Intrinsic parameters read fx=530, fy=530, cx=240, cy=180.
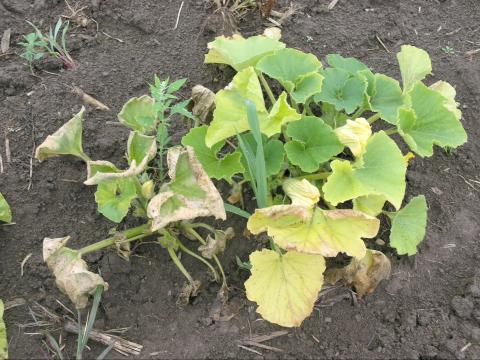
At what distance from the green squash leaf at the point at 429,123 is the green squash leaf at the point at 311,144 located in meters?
0.26

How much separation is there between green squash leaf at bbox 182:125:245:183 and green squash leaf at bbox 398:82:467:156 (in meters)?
0.60

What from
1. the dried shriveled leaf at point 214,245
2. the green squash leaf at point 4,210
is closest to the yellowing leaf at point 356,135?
the dried shriveled leaf at point 214,245

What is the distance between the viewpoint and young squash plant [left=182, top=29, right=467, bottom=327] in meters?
1.67

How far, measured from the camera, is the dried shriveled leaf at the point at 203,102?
2.04 m

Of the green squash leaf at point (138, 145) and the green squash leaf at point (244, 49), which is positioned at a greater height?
the green squash leaf at point (244, 49)

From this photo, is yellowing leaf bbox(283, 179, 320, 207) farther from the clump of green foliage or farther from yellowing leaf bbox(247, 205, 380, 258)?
the clump of green foliage

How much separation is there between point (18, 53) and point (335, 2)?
5.10 ft

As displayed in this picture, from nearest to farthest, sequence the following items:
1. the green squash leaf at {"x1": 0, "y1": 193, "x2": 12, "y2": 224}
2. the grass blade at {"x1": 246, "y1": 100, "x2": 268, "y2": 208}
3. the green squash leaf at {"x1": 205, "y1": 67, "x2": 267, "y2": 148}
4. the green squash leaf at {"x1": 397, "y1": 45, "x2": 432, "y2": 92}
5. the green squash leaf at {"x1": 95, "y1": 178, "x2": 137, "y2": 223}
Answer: the grass blade at {"x1": 246, "y1": 100, "x2": 268, "y2": 208} → the green squash leaf at {"x1": 95, "y1": 178, "x2": 137, "y2": 223} → the green squash leaf at {"x1": 205, "y1": 67, "x2": 267, "y2": 148} → the green squash leaf at {"x1": 0, "y1": 193, "x2": 12, "y2": 224} → the green squash leaf at {"x1": 397, "y1": 45, "x2": 432, "y2": 92}

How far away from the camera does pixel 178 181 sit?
172 centimetres

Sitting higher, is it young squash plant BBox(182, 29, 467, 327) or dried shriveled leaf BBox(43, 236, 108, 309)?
young squash plant BBox(182, 29, 467, 327)

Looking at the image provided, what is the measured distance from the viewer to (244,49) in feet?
6.64

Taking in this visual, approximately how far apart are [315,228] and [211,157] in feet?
1.53

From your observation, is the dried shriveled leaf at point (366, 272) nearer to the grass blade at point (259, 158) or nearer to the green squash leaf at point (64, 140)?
the grass blade at point (259, 158)

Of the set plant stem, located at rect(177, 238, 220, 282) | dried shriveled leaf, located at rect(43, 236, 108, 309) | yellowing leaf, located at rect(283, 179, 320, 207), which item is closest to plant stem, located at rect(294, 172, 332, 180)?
yellowing leaf, located at rect(283, 179, 320, 207)
